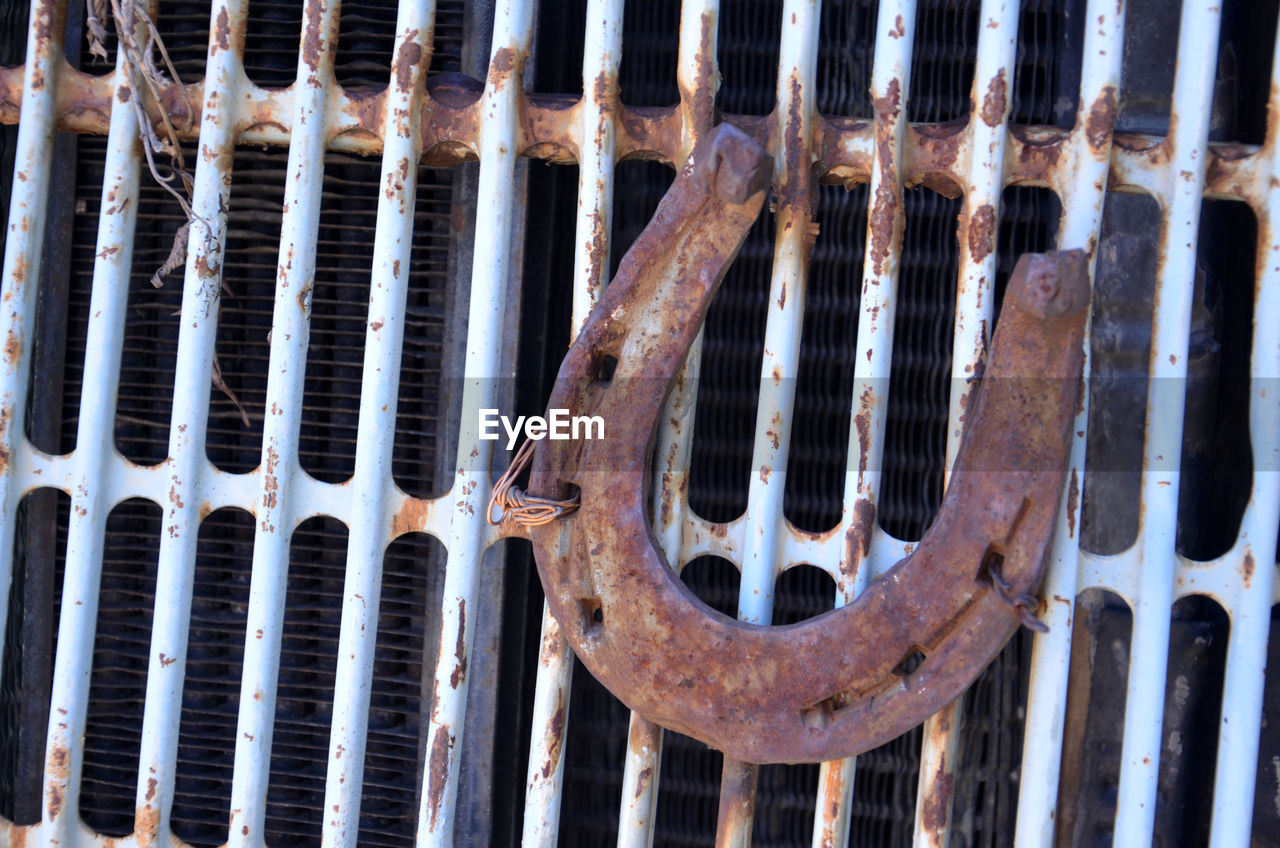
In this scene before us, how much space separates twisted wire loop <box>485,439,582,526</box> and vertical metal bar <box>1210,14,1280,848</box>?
88 centimetres

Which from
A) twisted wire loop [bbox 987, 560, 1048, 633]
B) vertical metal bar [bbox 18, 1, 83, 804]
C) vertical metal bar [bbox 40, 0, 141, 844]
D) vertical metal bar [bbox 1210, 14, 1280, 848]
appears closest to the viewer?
twisted wire loop [bbox 987, 560, 1048, 633]

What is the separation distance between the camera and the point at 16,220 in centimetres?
135

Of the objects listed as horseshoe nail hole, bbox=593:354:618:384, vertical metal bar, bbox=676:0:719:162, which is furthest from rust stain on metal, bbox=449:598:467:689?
vertical metal bar, bbox=676:0:719:162

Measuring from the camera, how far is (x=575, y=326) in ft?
4.17

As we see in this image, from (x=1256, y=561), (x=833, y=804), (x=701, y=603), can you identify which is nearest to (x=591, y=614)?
(x=701, y=603)

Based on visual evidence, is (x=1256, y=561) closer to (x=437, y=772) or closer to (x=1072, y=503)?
(x=1072, y=503)

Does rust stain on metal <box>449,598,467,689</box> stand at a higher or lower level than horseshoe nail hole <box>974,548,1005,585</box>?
lower

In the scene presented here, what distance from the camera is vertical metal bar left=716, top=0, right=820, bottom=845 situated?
4.01ft

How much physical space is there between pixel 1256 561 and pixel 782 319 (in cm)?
69

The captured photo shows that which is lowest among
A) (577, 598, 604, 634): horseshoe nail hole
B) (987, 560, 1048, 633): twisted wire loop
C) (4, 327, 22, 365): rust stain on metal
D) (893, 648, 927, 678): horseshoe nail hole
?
(893, 648, 927, 678): horseshoe nail hole

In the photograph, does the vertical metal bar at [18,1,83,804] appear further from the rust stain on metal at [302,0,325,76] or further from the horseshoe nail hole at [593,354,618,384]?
the horseshoe nail hole at [593,354,618,384]

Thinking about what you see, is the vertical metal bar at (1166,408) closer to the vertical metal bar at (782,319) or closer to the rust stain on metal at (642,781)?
the vertical metal bar at (782,319)

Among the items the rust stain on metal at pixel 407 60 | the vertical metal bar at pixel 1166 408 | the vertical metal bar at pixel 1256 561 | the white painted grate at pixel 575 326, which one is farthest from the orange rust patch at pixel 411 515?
the vertical metal bar at pixel 1256 561

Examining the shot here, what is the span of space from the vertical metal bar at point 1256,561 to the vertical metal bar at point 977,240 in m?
0.36
